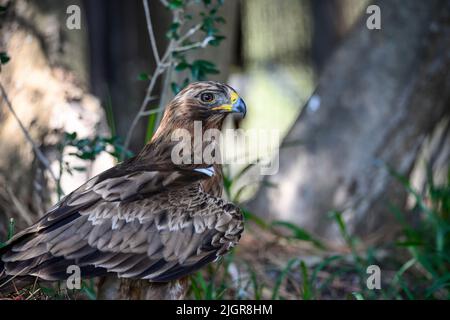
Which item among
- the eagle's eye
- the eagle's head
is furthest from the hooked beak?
the eagle's eye

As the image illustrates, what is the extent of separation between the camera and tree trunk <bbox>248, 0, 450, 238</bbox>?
6789 mm

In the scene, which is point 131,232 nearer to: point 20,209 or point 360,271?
point 20,209

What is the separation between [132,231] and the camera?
13.0ft

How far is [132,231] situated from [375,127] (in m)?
3.49

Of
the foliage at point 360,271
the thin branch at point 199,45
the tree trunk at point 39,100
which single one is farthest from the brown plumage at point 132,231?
the tree trunk at point 39,100

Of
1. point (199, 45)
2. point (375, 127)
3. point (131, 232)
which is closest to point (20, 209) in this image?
point (131, 232)

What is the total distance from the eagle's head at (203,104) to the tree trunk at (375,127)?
2.44 metres

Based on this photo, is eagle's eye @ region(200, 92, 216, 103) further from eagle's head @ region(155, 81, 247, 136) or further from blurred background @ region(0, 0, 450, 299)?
blurred background @ region(0, 0, 450, 299)

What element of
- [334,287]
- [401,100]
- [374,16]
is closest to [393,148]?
[401,100]

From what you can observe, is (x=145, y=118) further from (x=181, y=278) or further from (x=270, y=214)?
(x=181, y=278)

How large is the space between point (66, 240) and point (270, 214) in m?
3.41

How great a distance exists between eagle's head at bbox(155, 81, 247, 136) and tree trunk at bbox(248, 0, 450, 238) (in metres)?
2.44

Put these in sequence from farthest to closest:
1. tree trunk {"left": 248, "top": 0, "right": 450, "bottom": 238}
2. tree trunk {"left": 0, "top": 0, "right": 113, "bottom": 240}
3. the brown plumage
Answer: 1. tree trunk {"left": 248, "top": 0, "right": 450, "bottom": 238}
2. tree trunk {"left": 0, "top": 0, "right": 113, "bottom": 240}
3. the brown plumage

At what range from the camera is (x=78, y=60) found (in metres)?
6.01
